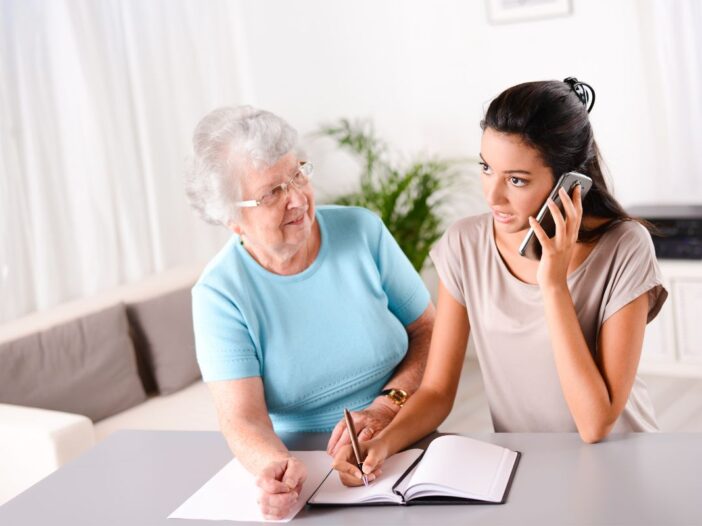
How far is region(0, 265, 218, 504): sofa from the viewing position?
301 centimetres

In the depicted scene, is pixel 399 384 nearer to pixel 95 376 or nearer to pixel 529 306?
pixel 529 306

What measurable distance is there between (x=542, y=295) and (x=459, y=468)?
395 mm

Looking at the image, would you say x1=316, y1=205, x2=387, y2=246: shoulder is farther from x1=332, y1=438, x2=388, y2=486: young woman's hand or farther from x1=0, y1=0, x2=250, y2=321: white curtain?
x1=0, y1=0, x2=250, y2=321: white curtain

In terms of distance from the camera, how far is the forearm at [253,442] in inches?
71.7

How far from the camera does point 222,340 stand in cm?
200

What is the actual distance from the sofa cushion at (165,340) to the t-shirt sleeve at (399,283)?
1.81 m

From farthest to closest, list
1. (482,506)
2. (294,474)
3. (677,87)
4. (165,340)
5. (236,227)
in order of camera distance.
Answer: (677,87)
(165,340)
(236,227)
(294,474)
(482,506)

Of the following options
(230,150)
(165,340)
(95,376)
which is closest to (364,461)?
(230,150)

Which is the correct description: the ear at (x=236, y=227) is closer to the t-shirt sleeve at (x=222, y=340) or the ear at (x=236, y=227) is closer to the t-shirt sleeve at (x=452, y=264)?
the t-shirt sleeve at (x=222, y=340)

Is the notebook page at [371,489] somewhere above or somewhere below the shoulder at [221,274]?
below

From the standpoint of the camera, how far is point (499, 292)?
6.39 feet

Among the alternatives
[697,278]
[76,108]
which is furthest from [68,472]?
[697,278]

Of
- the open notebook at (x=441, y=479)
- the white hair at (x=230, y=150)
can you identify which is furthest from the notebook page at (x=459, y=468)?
the white hair at (x=230, y=150)

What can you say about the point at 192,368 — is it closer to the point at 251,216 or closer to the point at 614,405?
the point at 251,216
